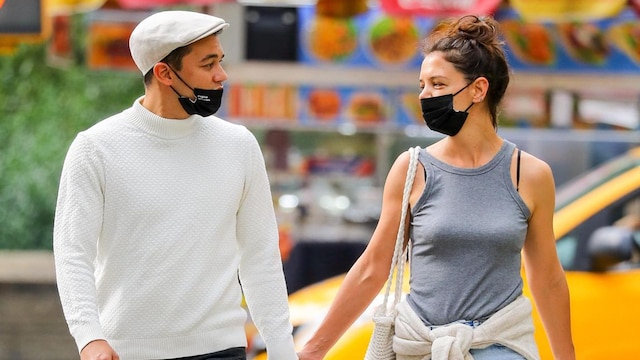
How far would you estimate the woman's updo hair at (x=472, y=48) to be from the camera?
12.2ft

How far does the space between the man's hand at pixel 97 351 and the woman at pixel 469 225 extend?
818 millimetres

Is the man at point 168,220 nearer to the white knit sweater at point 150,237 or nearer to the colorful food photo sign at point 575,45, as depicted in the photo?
the white knit sweater at point 150,237

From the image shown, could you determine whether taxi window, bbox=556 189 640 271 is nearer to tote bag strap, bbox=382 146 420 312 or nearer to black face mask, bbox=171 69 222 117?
tote bag strap, bbox=382 146 420 312

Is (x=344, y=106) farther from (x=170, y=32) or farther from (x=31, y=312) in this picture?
(x=170, y=32)

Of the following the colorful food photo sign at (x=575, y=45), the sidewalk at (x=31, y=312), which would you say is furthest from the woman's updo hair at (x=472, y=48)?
the sidewalk at (x=31, y=312)

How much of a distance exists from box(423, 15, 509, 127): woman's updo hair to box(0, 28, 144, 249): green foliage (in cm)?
1538

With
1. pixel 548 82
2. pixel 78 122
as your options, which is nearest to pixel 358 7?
pixel 548 82

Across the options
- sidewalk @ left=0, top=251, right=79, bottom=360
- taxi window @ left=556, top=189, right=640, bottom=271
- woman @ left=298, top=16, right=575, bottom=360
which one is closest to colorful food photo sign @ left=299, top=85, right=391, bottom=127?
sidewalk @ left=0, top=251, right=79, bottom=360

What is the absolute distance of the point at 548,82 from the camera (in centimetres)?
975

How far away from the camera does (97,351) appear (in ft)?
10.9

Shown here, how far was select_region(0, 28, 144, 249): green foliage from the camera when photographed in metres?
18.9

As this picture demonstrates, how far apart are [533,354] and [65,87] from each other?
54.9 ft

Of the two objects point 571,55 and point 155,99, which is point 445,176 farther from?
point 571,55

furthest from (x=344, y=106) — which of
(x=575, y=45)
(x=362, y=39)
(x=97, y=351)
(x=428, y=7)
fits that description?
(x=97, y=351)
